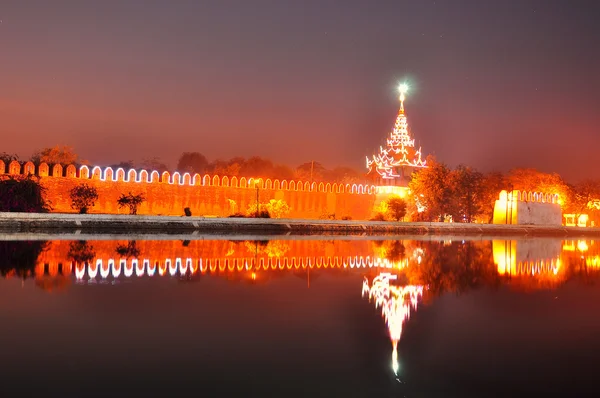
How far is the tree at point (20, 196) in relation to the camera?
23172 millimetres

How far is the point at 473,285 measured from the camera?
8.29m

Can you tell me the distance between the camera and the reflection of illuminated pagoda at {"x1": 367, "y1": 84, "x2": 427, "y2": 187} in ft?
143

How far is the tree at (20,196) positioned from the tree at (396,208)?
2065 centimetres

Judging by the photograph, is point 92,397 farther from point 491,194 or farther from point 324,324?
point 491,194

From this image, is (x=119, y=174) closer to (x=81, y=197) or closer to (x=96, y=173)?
(x=96, y=173)

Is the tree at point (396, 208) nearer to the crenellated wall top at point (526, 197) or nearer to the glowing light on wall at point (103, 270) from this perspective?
the crenellated wall top at point (526, 197)

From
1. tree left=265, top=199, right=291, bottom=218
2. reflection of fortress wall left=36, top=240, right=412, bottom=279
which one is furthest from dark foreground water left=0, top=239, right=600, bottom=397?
tree left=265, top=199, right=291, bottom=218

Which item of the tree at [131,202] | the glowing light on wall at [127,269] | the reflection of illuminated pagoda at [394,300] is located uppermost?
the tree at [131,202]

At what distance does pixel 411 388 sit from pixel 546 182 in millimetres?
46894

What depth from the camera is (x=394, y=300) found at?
6.59 metres

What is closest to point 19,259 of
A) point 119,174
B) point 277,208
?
point 119,174

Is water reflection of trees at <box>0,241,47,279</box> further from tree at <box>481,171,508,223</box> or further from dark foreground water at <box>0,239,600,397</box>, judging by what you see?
tree at <box>481,171,508,223</box>

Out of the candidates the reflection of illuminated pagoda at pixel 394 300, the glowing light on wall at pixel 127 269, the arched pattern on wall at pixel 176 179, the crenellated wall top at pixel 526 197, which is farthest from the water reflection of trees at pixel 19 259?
the crenellated wall top at pixel 526 197

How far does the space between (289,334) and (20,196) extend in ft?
72.2
